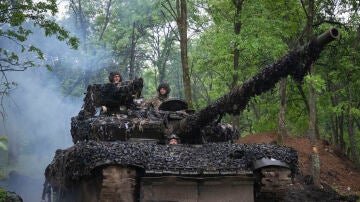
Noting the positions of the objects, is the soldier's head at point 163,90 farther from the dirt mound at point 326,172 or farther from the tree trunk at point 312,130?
the tree trunk at point 312,130

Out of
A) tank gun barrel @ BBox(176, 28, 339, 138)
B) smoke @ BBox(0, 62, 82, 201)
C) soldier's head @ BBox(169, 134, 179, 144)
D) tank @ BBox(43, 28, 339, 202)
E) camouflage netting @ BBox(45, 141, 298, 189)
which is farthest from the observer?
smoke @ BBox(0, 62, 82, 201)

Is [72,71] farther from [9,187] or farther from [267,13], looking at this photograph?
[267,13]

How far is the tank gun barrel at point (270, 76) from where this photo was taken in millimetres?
5926

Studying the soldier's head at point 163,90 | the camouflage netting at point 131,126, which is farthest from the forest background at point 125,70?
the camouflage netting at point 131,126

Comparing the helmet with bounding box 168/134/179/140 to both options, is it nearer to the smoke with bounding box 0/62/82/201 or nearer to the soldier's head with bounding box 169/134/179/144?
the soldier's head with bounding box 169/134/179/144

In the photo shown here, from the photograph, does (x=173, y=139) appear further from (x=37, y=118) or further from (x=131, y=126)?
(x=37, y=118)

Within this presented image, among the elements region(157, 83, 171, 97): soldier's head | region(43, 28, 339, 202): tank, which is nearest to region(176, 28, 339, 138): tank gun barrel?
region(43, 28, 339, 202): tank

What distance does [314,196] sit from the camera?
438 inches

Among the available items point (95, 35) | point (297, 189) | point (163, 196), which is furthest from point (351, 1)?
point (95, 35)

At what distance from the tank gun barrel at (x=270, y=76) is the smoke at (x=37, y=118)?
24757 millimetres

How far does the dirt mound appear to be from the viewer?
37.9 feet

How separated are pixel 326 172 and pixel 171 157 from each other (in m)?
10.6

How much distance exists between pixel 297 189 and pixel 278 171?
5170mm

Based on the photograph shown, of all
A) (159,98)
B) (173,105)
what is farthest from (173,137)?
(159,98)
